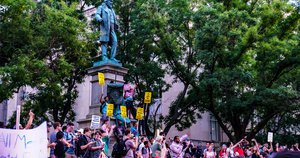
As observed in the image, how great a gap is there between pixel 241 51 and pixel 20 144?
59.5 feet

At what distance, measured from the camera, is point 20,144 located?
9195 mm

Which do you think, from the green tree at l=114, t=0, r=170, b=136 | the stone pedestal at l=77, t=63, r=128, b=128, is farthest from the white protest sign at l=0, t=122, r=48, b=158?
the green tree at l=114, t=0, r=170, b=136

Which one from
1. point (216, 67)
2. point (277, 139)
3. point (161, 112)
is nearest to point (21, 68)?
point (216, 67)

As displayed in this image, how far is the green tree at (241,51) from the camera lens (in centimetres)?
2523

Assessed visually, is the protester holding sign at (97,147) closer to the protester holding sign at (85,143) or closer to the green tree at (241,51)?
the protester holding sign at (85,143)

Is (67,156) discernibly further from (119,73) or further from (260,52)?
(260,52)

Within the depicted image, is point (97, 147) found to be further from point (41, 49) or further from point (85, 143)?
point (41, 49)

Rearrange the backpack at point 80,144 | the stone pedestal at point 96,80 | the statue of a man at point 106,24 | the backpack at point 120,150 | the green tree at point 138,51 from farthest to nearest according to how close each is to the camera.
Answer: the green tree at point 138,51
the statue of a man at point 106,24
the stone pedestal at point 96,80
the backpack at point 120,150
the backpack at point 80,144

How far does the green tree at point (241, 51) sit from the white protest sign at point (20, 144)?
16.8 meters

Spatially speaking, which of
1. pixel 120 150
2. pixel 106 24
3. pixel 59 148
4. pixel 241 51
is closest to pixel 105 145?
pixel 120 150

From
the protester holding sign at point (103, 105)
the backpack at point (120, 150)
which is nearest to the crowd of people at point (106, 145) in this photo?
the backpack at point (120, 150)

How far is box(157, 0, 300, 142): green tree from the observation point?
993 inches

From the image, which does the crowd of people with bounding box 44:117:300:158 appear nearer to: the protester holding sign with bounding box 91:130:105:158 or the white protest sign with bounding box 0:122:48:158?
the protester holding sign with bounding box 91:130:105:158

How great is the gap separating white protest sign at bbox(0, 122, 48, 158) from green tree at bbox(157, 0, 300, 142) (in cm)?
1683
